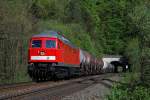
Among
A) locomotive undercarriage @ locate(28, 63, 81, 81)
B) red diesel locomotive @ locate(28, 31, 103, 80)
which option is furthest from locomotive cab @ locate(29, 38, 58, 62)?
locomotive undercarriage @ locate(28, 63, 81, 81)

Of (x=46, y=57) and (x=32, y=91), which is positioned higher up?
(x=46, y=57)

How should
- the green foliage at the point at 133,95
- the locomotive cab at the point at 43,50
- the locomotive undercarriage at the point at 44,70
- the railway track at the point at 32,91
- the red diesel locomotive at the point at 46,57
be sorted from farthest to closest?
the locomotive cab at the point at 43,50
the red diesel locomotive at the point at 46,57
the locomotive undercarriage at the point at 44,70
the railway track at the point at 32,91
the green foliage at the point at 133,95

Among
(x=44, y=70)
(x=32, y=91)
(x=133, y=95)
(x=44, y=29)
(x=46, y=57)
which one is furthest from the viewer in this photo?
(x=44, y=29)

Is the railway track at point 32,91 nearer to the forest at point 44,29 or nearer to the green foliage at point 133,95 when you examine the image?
the forest at point 44,29

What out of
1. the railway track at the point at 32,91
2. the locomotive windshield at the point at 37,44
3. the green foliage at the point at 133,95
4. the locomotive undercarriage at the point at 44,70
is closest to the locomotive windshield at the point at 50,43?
the locomotive windshield at the point at 37,44

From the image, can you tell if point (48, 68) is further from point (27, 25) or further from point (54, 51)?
point (27, 25)

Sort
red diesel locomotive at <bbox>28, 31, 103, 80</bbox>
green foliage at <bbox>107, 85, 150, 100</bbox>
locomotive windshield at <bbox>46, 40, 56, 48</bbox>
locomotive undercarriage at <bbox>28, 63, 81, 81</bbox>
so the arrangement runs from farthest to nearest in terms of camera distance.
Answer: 1. locomotive windshield at <bbox>46, 40, 56, 48</bbox>
2. red diesel locomotive at <bbox>28, 31, 103, 80</bbox>
3. locomotive undercarriage at <bbox>28, 63, 81, 81</bbox>
4. green foliage at <bbox>107, 85, 150, 100</bbox>

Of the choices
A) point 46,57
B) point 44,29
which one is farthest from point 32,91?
point 44,29

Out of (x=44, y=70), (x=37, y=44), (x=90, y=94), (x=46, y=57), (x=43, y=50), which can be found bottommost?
(x=90, y=94)

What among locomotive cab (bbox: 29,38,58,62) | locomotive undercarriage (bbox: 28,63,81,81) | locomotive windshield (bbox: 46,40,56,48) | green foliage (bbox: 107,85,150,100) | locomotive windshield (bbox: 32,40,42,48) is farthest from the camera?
locomotive windshield (bbox: 46,40,56,48)

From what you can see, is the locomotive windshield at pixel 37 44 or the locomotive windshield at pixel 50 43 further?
the locomotive windshield at pixel 50 43

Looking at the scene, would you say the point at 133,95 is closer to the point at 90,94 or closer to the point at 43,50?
the point at 90,94

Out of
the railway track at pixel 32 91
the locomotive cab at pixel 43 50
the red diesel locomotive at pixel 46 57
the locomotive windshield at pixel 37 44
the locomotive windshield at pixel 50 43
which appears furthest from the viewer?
the locomotive windshield at pixel 50 43

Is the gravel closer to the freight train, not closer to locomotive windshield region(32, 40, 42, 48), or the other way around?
the freight train
